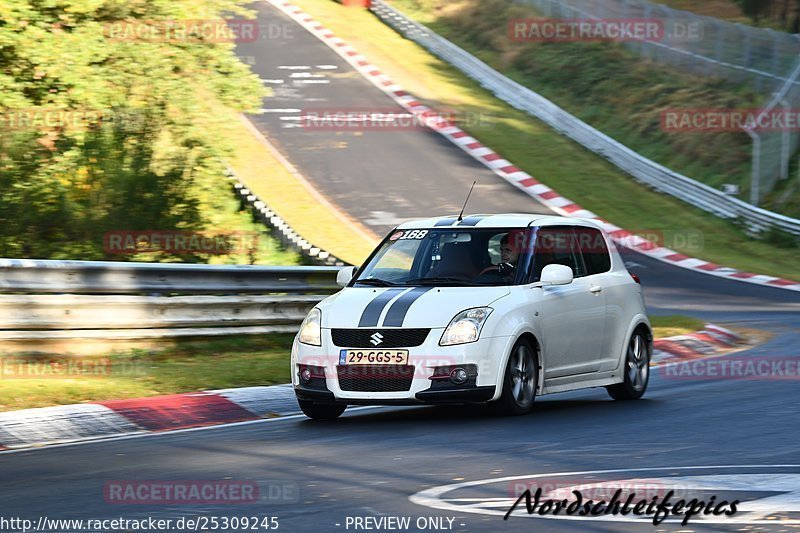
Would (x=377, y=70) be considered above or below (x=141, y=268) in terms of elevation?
below

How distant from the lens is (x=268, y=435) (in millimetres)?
9875

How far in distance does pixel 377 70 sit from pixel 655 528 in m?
36.7

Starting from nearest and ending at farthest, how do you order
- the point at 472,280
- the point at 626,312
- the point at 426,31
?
the point at 472,280
the point at 626,312
the point at 426,31

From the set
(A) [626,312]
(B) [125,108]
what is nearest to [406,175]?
(B) [125,108]

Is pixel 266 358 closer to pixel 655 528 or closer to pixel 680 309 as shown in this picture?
pixel 655 528

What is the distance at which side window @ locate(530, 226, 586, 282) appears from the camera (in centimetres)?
1131

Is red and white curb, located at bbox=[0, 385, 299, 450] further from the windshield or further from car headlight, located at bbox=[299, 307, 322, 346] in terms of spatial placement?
the windshield

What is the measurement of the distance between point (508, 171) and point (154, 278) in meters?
20.7

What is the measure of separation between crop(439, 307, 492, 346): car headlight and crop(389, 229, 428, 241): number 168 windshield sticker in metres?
1.32

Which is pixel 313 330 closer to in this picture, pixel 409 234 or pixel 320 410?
pixel 320 410

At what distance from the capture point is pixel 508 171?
34031 mm

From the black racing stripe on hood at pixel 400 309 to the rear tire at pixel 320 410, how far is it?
95 centimetres

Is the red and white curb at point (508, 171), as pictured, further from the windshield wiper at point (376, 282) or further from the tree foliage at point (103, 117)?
the windshield wiper at point (376, 282)

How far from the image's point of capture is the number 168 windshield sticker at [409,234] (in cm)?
1147
